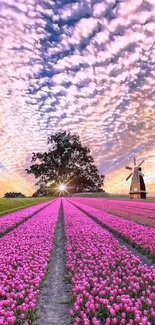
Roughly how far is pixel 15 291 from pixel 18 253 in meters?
3.74

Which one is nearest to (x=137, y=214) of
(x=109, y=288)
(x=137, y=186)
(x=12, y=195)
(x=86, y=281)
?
(x=86, y=281)

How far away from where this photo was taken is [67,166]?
107 meters

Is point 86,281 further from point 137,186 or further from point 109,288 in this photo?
point 137,186

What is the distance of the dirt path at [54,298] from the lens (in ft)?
20.9

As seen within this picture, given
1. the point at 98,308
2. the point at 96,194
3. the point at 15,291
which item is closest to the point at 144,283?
the point at 98,308

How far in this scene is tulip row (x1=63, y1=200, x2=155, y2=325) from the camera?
5727 millimetres

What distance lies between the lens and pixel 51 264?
1085 centimetres

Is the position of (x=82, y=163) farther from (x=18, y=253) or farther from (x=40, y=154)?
(x=18, y=253)

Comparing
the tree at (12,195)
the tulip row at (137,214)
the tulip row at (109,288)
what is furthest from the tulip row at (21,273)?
the tree at (12,195)

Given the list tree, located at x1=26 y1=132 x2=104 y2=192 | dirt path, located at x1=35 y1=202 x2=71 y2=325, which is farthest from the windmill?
dirt path, located at x1=35 y1=202 x2=71 y2=325

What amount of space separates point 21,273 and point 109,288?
2.68m

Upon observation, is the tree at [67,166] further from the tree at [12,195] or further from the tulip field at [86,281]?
the tulip field at [86,281]

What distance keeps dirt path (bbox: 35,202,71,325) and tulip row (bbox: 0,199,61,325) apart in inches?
12.6

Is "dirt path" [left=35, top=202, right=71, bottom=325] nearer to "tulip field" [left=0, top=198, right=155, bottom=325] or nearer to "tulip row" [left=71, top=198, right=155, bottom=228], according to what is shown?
"tulip field" [left=0, top=198, right=155, bottom=325]
